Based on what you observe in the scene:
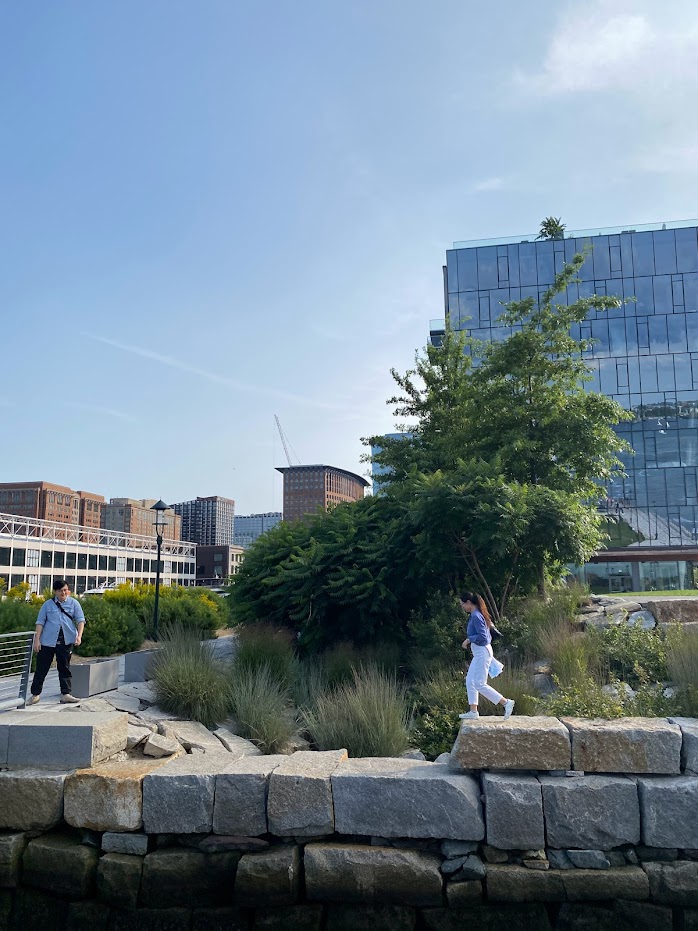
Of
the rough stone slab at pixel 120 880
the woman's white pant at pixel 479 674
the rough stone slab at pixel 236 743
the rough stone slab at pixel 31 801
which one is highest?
the woman's white pant at pixel 479 674

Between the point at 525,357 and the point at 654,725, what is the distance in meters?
9.77

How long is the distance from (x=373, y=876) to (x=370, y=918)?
328 millimetres

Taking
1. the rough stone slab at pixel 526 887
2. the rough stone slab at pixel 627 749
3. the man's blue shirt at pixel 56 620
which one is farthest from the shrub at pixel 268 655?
the rough stone slab at pixel 627 749

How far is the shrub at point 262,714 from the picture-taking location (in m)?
7.69

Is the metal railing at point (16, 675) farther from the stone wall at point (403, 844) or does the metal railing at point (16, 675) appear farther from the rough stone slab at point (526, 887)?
the rough stone slab at point (526, 887)

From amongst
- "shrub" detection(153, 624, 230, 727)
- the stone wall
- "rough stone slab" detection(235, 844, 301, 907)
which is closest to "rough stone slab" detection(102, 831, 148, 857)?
the stone wall

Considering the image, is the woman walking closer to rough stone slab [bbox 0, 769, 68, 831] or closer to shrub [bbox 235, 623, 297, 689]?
shrub [bbox 235, 623, 297, 689]

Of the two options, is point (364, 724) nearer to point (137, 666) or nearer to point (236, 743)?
point (236, 743)

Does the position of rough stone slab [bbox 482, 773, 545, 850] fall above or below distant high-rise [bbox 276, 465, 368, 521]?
below

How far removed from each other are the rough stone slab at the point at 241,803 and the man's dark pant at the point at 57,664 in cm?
320

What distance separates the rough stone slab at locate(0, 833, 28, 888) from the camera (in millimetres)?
6156

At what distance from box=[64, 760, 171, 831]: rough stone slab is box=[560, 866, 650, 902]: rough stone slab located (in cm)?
380

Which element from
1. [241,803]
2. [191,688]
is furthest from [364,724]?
[191,688]

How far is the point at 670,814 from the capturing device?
18.5 feet
